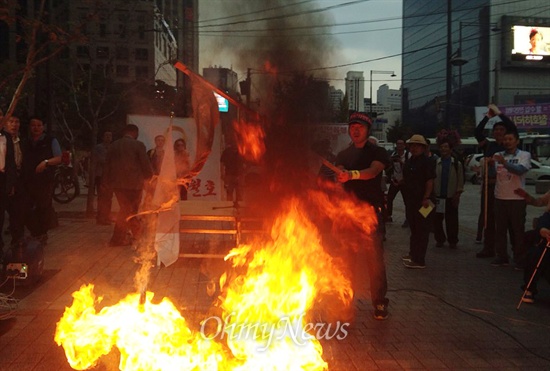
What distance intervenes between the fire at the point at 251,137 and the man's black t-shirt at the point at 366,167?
97cm

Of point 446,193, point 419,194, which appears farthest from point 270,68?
point 446,193

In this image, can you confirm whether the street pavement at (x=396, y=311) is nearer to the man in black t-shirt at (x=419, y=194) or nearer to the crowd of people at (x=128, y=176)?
the man in black t-shirt at (x=419, y=194)

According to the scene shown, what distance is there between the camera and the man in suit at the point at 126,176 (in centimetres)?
778

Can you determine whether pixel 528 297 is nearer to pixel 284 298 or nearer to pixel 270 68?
pixel 284 298

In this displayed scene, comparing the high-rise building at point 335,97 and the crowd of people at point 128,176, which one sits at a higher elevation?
the high-rise building at point 335,97

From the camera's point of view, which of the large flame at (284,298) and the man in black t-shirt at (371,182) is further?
the man in black t-shirt at (371,182)

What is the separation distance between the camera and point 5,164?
19.5ft

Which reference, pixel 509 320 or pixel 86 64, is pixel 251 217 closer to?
pixel 509 320

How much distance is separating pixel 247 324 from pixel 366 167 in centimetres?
180

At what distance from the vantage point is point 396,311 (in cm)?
503

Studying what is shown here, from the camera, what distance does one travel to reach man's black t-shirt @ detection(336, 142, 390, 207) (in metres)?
4.59

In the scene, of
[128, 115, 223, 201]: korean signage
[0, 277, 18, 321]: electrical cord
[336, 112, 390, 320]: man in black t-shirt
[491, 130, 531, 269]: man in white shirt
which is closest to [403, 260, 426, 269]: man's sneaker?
[491, 130, 531, 269]: man in white shirt

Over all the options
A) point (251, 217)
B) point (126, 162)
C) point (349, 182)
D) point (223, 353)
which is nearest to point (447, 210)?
point (251, 217)

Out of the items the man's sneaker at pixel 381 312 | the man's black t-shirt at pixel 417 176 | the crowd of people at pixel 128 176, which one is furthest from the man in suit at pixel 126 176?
the man's sneaker at pixel 381 312
